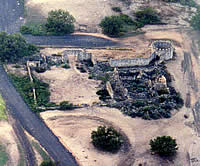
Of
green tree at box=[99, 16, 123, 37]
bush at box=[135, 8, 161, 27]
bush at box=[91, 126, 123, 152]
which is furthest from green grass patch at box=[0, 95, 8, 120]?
bush at box=[135, 8, 161, 27]

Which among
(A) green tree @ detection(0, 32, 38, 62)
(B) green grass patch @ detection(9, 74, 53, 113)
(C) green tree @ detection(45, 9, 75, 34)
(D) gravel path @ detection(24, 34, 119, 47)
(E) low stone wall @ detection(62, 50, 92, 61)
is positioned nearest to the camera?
(B) green grass patch @ detection(9, 74, 53, 113)

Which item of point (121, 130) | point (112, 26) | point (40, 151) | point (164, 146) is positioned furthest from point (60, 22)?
point (164, 146)

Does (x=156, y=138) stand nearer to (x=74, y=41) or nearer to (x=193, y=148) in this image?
(x=193, y=148)

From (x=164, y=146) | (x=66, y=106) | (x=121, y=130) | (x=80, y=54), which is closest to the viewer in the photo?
(x=164, y=146)

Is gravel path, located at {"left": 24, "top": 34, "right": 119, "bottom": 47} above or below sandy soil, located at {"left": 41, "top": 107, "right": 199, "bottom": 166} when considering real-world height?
above

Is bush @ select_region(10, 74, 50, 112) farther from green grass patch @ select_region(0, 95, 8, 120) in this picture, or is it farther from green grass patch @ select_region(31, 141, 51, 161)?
green grass patch @ select_region(31, 141, 51, 161)

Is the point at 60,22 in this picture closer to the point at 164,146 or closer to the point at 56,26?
the point at 56,26
